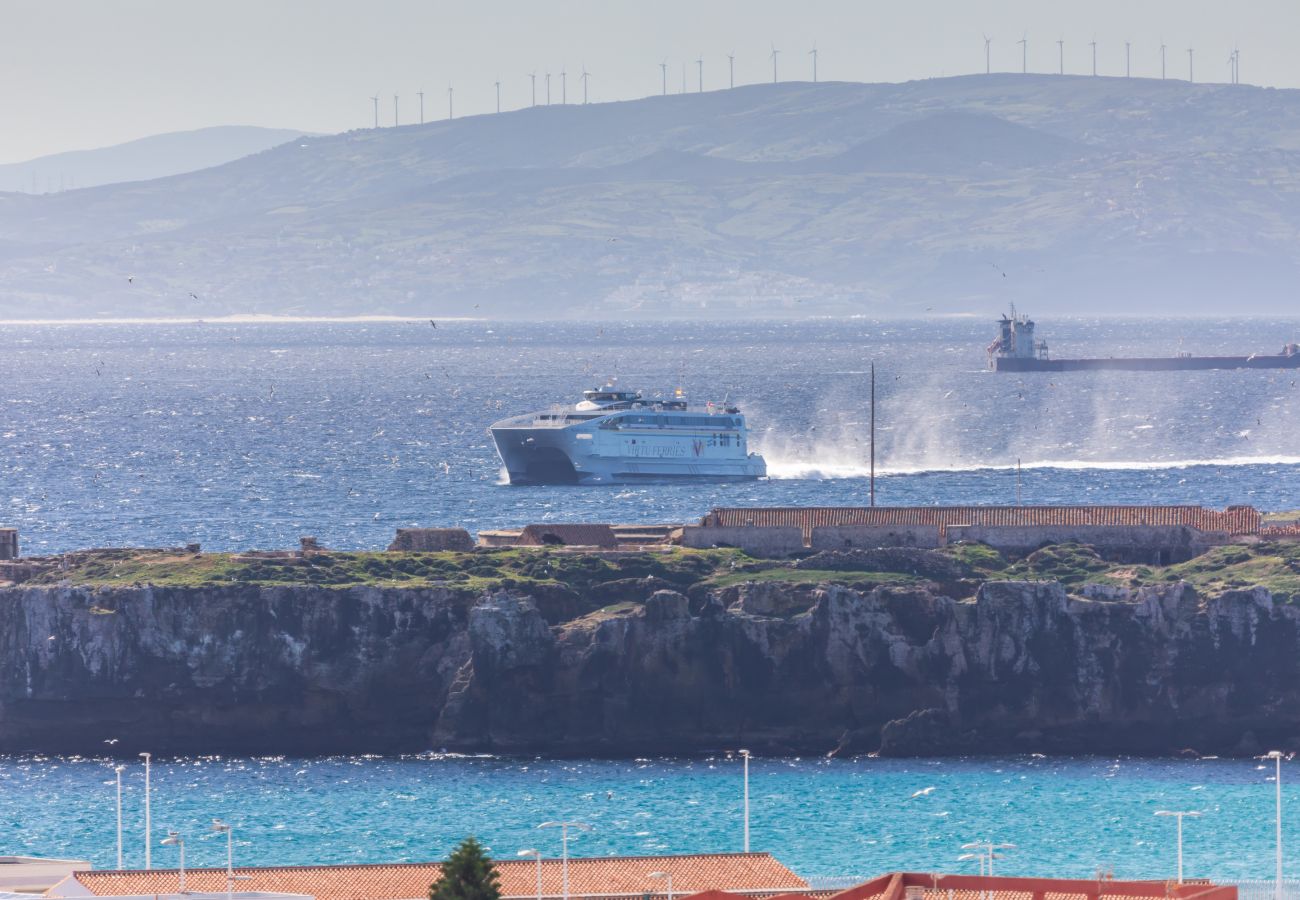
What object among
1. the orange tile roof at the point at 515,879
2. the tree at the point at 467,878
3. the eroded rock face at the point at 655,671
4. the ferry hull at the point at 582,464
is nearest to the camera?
the tree at the point at 467,878

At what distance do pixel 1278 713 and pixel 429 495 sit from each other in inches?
3146

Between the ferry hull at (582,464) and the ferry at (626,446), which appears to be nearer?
the ferry hull at (582,464)

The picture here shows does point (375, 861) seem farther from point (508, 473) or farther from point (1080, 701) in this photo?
point (508, 473)

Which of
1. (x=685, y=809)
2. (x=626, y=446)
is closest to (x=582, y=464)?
(x=626, y=446)

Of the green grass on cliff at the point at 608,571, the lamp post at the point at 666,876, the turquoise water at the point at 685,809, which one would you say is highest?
the green grass on cliff at the point at 608,571

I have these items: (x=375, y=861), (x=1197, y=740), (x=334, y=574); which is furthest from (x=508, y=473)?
(x=375, y=861)

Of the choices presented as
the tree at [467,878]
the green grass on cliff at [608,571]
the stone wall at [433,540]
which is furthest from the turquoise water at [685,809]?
the tree at [467,878]

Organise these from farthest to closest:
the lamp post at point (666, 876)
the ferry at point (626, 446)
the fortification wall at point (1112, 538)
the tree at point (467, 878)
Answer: the ferry at point (626, 446)
the fortification wall at point (1112, 538)
the lamp post at point (666, 876)
the tree at point (467, 878)

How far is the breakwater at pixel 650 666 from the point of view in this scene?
69.7 m

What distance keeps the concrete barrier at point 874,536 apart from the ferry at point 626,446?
76.4 meters

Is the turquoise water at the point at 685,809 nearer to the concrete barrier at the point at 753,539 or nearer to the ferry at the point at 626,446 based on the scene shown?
the concrete barrier at the point at 753,539

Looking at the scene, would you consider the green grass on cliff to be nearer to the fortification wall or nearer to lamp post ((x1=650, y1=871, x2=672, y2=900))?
the fortification wall

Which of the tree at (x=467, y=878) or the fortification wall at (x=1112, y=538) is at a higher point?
the fortification wall at (x=1112, y=538)

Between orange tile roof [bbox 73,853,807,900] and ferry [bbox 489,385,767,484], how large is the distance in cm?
10794
